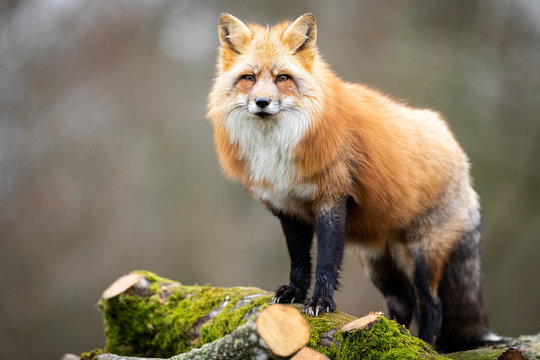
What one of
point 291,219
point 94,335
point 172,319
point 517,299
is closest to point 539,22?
point 517,299

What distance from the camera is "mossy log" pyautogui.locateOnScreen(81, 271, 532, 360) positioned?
9.77 feet

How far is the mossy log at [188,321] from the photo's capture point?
2.98 meters

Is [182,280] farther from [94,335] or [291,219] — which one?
[291,219]

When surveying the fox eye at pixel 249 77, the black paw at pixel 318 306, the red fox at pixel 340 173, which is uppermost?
the fox eye at pixel 249 77

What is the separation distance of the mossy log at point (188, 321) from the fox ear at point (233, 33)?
192cm

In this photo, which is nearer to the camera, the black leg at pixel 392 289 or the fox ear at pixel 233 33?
the fox ear at pixel 233 33

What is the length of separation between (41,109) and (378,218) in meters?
7.28

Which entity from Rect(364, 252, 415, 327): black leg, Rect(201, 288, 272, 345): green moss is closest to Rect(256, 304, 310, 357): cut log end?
Rect(201, 288, 272, 345): green moss

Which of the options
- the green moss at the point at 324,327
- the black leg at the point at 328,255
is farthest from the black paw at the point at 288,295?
the green moss at the point at 324,327

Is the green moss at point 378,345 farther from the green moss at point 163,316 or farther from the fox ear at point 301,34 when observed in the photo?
the fox ear at point 301,34

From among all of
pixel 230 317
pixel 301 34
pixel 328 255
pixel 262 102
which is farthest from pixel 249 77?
pixel 230 317

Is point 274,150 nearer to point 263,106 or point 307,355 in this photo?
point 263,106

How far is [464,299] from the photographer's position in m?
4.73

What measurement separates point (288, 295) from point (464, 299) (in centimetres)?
185
